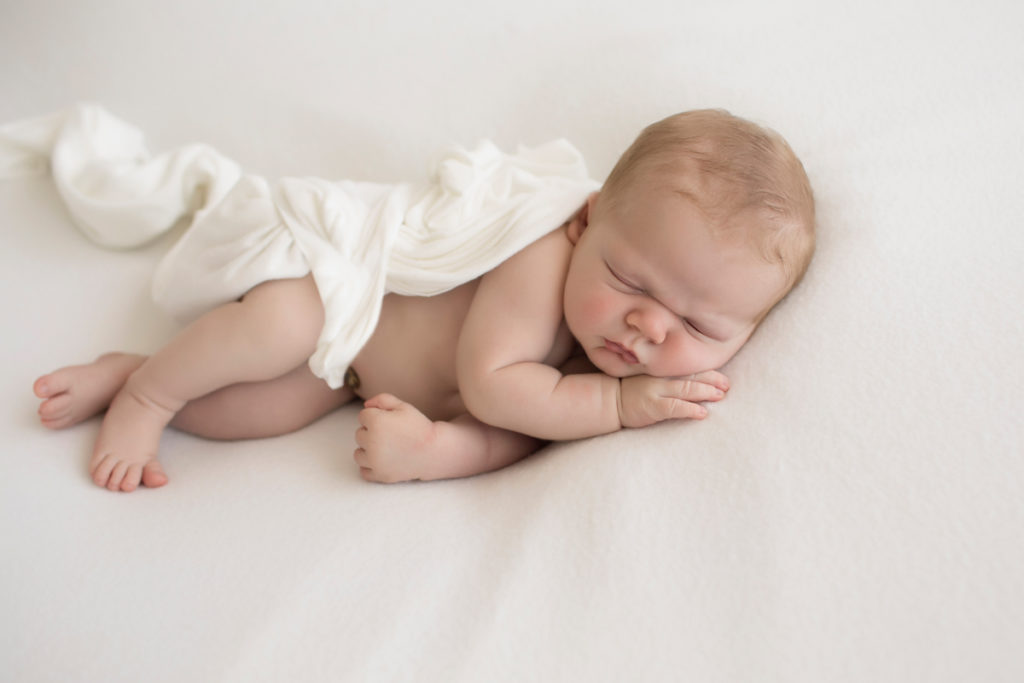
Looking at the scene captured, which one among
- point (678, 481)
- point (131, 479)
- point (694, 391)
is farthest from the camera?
point (131, 479)

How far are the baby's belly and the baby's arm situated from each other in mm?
90

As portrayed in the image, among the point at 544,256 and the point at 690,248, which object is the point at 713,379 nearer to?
the point at 690,248

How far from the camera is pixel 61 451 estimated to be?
1.20 metres

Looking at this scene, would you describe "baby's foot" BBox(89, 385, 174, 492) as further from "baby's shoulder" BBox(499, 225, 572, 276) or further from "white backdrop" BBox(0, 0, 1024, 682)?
"baby's shoulder" BBox(499, 225, 572, 276)

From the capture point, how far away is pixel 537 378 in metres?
1.10

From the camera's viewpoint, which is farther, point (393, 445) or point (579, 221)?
point (579, 221)

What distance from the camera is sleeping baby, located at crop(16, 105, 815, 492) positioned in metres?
1.04

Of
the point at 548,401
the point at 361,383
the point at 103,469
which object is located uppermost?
the point at 548,401

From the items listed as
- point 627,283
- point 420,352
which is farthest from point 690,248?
point 420,352

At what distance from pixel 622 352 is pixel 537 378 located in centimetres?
13

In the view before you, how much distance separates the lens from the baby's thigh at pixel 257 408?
1279 mm

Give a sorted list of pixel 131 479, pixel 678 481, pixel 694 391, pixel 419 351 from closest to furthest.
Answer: pixel 678 481 → pixel 694 391 → pixel 131 479 → pixel 419 351

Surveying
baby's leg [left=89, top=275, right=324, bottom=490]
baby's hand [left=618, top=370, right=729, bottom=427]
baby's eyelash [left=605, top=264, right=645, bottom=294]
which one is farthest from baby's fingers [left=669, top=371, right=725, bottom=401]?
baby's leg [left=89, top=275, right=324, bottom=490]

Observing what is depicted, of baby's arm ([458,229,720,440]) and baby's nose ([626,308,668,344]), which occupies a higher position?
baby's nose ([626,308,668,344])
